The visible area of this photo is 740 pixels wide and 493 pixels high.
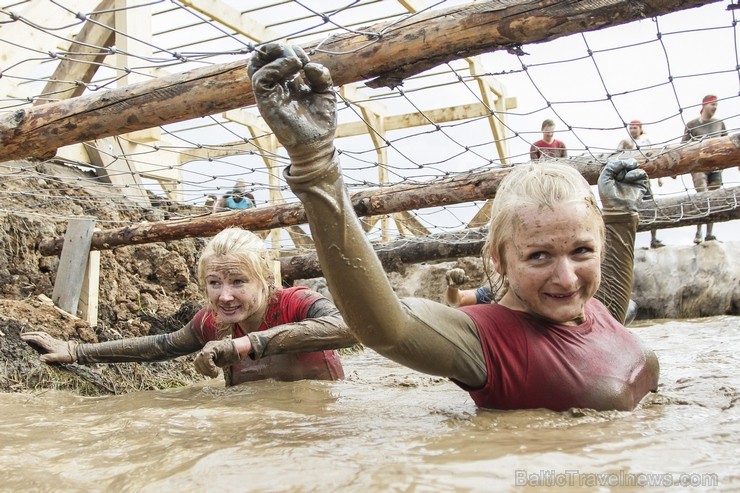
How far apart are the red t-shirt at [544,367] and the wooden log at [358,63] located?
1.10 meters

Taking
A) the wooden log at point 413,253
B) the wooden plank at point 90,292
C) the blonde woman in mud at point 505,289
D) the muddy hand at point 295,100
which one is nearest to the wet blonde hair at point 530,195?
the blonde woman in mud at point 505,289

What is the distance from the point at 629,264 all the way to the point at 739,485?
5.32ft

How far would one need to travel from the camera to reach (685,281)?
8828 mm

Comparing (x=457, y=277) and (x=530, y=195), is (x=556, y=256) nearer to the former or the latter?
(x=530, y=195)

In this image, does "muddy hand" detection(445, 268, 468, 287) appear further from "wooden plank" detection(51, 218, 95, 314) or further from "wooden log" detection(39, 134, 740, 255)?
"wooden plank" detection(51, 218, 95, 314)

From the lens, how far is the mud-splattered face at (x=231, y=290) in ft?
10.6

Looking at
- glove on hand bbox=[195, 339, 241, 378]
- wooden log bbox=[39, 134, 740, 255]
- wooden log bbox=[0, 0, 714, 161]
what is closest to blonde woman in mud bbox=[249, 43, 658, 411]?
wooden log bbox=[0, 0, 714, 161]

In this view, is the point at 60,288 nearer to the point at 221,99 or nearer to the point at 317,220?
the point at 221,99

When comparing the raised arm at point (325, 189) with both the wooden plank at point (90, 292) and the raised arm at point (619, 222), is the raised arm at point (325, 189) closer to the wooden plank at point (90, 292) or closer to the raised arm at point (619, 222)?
the raised arm at point (619, 222)

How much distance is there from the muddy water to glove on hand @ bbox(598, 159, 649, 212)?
29.2 inches

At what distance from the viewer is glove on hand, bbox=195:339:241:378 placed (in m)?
2.69

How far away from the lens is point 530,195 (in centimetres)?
195

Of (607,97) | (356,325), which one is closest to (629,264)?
(607,97)

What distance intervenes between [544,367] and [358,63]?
4.74 ft
